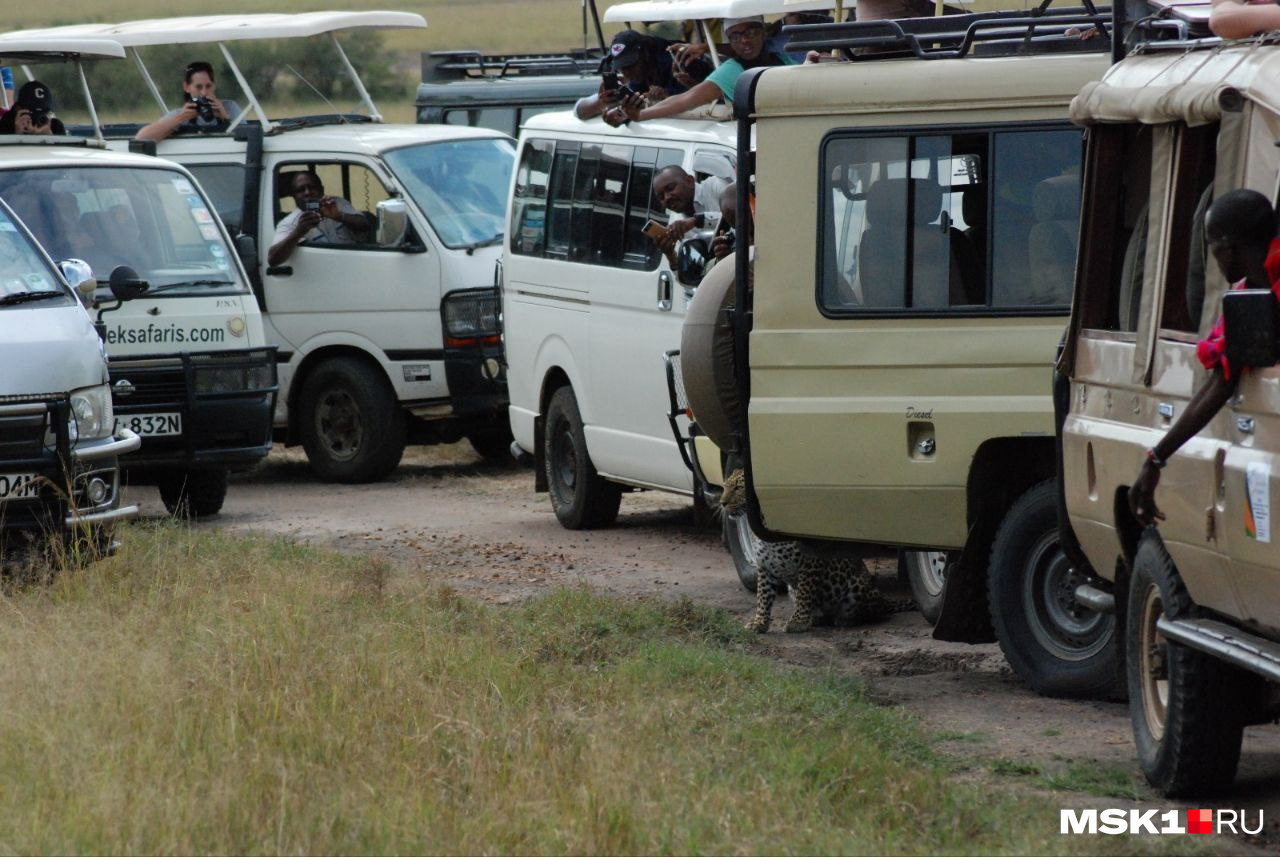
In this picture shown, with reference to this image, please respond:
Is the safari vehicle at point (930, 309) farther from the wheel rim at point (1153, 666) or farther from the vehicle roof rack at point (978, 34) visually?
the wheel rim at point (1153, 666)

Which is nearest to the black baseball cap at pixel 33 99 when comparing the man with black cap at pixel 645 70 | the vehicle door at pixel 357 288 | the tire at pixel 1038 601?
the vehicle door at pixel 357 288

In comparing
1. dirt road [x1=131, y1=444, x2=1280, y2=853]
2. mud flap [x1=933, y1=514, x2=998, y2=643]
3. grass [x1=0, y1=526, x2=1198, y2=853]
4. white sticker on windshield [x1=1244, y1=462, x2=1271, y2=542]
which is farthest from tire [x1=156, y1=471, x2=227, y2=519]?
white sticker on windshield [x1=1244, y1=462, x2=1271, y2=542]

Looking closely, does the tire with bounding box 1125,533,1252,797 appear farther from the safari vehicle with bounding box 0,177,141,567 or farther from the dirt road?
the safari vehicle with bounding box 0,177,141,567

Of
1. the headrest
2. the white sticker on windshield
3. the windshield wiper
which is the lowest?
the white sticker on windshield

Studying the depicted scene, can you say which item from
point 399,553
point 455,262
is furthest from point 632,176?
point 455,262

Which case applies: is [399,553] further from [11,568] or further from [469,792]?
[469,792]

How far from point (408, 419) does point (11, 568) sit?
5797 mm

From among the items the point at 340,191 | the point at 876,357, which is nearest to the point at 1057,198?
the point at 876,357

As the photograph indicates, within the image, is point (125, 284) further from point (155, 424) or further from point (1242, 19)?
point (1242, 19)

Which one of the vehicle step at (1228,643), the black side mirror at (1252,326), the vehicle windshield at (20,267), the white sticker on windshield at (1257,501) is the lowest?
the vehicle step at (1228,643)

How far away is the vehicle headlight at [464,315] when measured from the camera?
14.4 meters

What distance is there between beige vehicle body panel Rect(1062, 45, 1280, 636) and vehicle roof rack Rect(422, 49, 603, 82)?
1484cm

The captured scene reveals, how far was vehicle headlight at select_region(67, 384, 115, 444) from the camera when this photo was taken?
9.22 m
